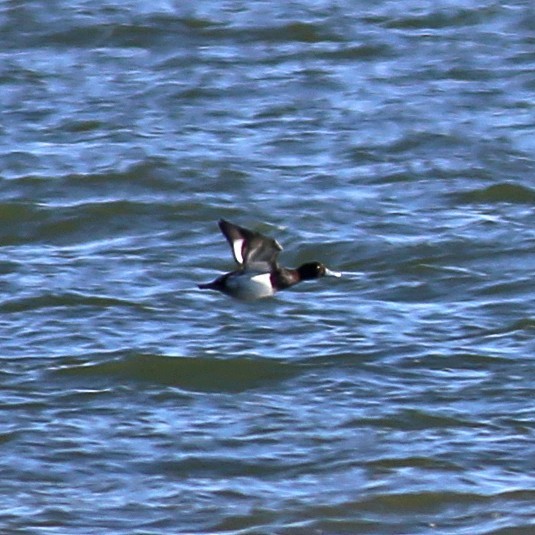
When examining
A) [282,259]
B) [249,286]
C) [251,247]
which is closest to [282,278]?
[249,286]

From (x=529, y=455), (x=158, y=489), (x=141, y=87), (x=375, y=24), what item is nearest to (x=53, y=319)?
(x=158, y=489)

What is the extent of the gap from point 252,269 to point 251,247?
151 mm

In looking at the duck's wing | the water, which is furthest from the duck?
the water

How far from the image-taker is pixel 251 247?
7.33 metres

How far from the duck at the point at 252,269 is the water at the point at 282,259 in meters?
0.95

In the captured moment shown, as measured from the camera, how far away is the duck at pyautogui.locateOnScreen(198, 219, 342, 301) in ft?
23.8

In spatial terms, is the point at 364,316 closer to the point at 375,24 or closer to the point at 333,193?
the point at 333,193

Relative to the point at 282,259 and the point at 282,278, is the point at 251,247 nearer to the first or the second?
the point at 282,278

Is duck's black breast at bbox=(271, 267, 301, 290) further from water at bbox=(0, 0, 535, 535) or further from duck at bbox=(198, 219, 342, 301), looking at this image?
water at bbox=(0, 0, 535, 535)

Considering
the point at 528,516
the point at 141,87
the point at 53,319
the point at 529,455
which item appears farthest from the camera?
the point at 141,87

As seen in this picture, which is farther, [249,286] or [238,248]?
[249,286]

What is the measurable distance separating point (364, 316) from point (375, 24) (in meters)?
6.18

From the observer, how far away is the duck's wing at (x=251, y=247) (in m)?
7.20

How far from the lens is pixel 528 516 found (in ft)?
24.6
